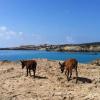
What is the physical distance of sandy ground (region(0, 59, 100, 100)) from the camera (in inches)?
611

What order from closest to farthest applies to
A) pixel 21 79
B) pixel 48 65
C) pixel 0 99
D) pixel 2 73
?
pixel 0 99 < pixel 21 79 < pixel 2 73 < pixel 48 65

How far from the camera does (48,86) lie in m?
17.8

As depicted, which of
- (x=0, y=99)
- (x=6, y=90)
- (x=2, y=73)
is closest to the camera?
(x=0, y=99)

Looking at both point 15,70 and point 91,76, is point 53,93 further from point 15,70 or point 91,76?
point 15,70

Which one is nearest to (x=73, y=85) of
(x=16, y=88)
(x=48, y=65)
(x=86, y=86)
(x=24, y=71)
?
(x=86, y=86)

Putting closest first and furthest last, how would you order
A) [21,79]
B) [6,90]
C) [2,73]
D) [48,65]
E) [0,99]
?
[0,99], [6,90], [21,79], [2,73], [48,65]

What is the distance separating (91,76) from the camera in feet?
69.6

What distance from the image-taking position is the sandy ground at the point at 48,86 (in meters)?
15.5

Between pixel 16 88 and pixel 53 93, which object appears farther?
pixel 16 88

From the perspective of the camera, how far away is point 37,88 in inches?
685

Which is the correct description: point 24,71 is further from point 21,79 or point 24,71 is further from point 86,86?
point 86,86

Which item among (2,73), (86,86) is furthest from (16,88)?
(2,73)

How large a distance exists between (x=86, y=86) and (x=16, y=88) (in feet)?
12.9

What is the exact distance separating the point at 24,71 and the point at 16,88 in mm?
5870
